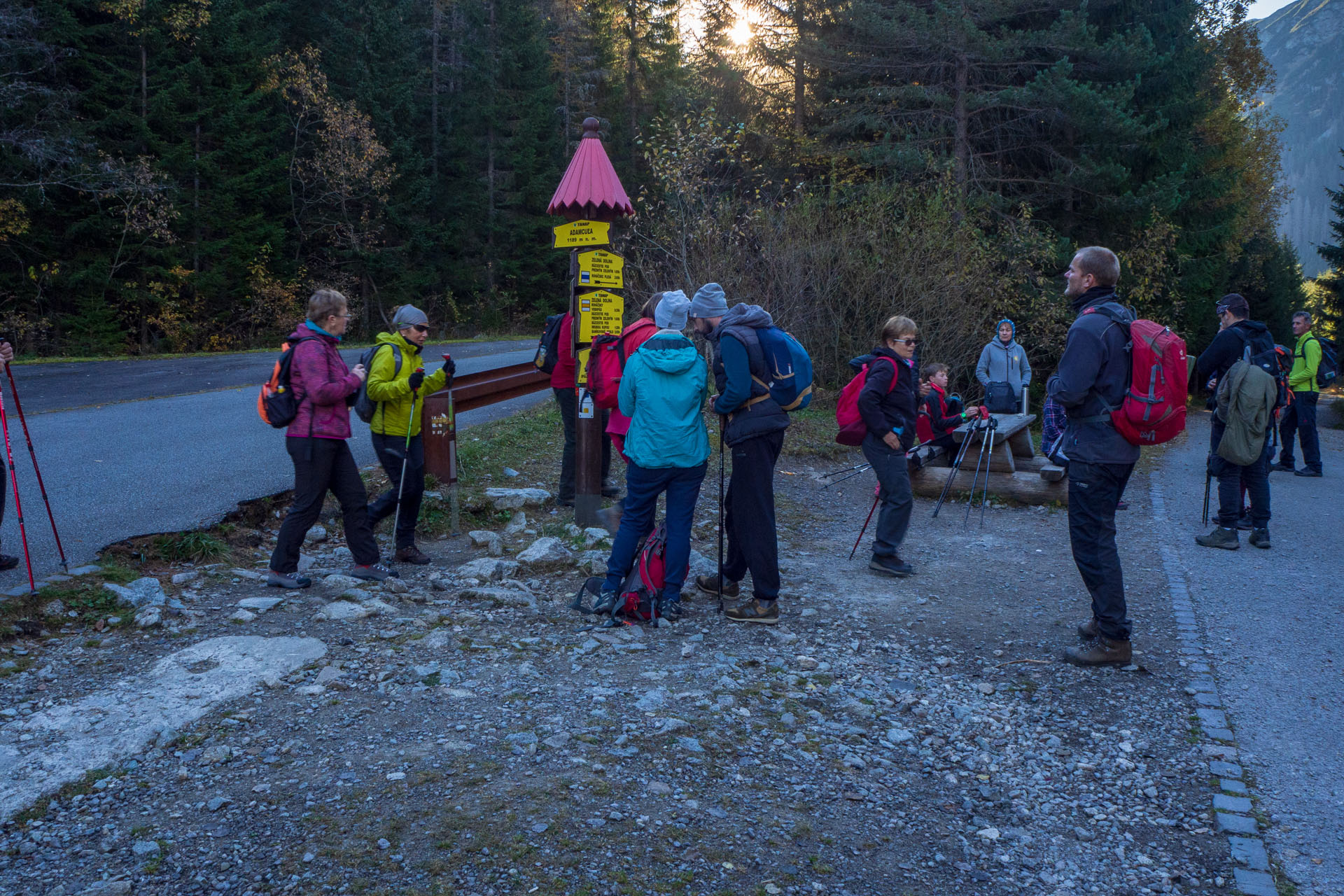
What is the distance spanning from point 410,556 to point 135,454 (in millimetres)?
4238

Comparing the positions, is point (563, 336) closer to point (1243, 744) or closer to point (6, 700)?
point (6, 700)

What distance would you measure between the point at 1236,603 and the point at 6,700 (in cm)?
732

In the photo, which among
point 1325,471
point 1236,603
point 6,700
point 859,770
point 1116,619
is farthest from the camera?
point 1325,471

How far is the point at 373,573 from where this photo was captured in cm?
636

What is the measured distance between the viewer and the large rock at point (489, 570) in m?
6.50

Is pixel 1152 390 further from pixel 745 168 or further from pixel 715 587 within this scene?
pixel 745 168

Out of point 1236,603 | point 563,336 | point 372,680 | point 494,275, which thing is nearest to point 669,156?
point 563,336

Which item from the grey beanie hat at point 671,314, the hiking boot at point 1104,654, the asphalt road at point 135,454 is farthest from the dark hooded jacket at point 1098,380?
the asphalt road at point 135,454

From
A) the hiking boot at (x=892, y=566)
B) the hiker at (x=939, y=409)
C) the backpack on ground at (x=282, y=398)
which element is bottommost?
the hiking boot at (x=892, y=566)

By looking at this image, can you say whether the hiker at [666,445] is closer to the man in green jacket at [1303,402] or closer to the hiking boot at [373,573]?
the hiking boot at [373,573]

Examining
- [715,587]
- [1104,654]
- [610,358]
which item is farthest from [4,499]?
[1104,654]

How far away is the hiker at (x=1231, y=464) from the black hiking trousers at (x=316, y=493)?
7049 mm

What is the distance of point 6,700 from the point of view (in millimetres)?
4285

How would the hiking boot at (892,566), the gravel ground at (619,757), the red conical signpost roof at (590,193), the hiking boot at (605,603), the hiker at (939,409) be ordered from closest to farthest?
the gravel ground at (619,757) < the hiking boot at (605,603) < the hiking boot at (892,566) < the red conical signpost roof at (590,193) < the hiker at (939,409)
